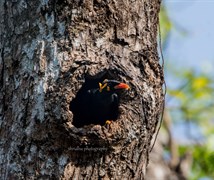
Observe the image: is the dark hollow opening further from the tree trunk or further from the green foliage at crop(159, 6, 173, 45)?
the green foliage at crop(159, 6, 173, 45)

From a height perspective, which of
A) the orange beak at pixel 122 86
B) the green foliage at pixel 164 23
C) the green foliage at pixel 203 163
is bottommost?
the orange beak at pixel 122 86

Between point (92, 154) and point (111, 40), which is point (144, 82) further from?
A: point (92, 154)

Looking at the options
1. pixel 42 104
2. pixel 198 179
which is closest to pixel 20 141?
pixel 42 104

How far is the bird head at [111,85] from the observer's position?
3750mm

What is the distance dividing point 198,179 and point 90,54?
5.23 meters

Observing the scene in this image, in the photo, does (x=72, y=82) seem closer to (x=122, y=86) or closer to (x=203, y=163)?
(x=122, y=86)

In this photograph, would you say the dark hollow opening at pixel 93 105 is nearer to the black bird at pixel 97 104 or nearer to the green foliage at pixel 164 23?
the black bird at pixel 97 104

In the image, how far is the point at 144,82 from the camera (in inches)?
150

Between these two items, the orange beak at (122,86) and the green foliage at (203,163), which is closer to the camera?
the orange beak at (122,86)

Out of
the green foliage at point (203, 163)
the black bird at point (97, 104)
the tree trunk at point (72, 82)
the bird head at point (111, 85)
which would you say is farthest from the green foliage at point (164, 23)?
the tree trunk at point (72, 82)

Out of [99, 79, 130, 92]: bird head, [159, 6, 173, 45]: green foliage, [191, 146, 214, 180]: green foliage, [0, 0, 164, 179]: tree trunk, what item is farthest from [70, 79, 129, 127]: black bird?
[159, 6, 173, 45]: green foliage

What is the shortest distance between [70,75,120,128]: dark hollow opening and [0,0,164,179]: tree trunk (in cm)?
18

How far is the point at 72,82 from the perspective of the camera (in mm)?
3668

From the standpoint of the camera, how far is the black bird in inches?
157
